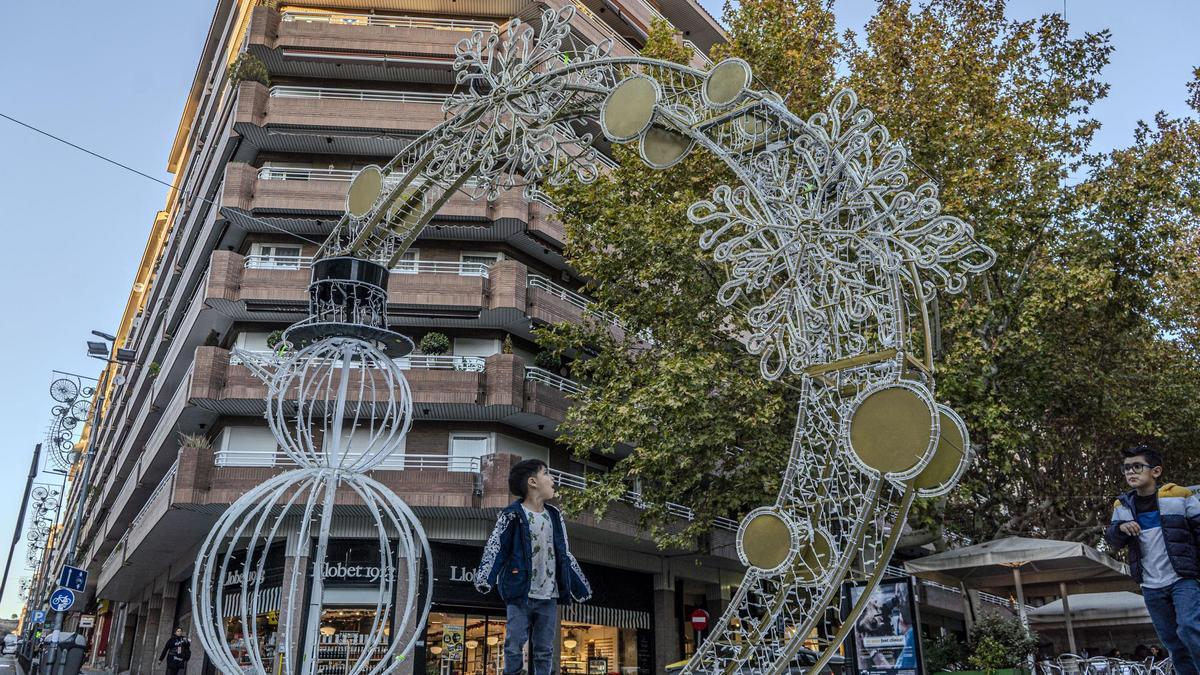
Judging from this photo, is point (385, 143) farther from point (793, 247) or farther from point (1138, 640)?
point (1138, 640)

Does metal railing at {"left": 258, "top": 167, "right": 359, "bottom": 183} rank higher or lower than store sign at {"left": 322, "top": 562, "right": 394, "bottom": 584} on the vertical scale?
higher

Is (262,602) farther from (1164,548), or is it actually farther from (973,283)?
(1164,548)

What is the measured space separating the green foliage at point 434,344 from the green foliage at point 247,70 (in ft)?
31.1

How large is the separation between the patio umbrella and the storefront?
10.8 meters

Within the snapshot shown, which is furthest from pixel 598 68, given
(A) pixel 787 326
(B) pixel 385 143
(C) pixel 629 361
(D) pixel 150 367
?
(D) pixel 150 367

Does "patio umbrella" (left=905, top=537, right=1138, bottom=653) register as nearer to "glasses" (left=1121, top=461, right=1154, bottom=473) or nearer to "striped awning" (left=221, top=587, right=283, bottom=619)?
"glasses" (left=1121, top=461, right=1154, bottom=473)

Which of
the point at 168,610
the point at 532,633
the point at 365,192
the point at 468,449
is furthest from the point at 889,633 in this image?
the point at 168,610

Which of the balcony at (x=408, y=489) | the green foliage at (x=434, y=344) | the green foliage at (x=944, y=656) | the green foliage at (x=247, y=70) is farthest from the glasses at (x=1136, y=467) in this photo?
the green foliage at (x=247, y=70)

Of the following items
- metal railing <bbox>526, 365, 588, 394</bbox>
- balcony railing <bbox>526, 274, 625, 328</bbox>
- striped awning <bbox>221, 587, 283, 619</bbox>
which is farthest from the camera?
balcony railing <bbox>526, 274, 625, 328</bbox>

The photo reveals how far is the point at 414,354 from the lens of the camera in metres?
21.5

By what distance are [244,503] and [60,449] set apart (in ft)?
94.8

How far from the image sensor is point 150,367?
30.1m

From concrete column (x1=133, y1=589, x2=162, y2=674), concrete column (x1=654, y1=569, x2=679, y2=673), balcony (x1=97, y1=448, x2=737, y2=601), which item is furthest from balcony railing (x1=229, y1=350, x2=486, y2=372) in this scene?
concrete column (x1=133, y1=589, x2=162, y2=674)

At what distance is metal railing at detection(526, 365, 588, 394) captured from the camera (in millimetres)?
21094
